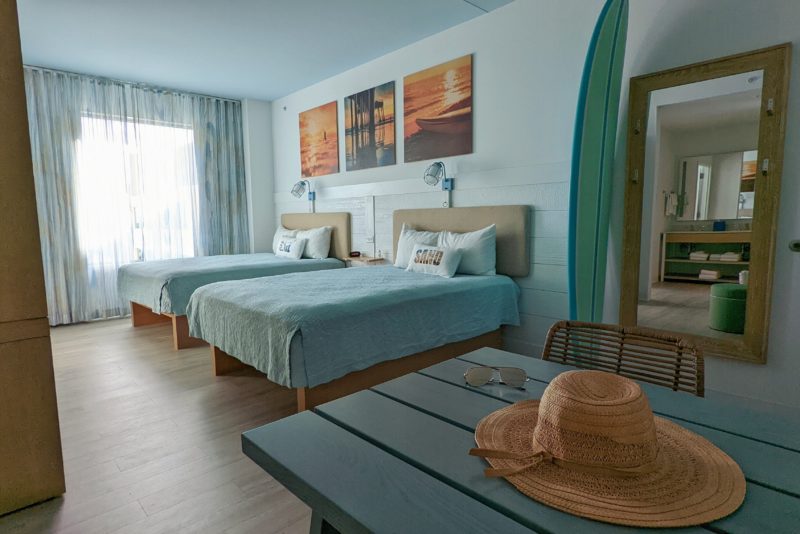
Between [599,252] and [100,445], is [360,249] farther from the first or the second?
[100,445]

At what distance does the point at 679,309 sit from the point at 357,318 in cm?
192

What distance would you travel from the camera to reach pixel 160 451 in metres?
2.08

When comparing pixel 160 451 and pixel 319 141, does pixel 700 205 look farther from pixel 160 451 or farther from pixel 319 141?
pixel 319 141

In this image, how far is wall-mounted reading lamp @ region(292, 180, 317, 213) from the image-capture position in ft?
17.2

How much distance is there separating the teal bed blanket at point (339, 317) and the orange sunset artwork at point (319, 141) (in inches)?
82.1

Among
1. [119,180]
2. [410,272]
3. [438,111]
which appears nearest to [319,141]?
[438,111]

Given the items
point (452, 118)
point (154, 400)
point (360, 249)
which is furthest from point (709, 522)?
point (360, 249)

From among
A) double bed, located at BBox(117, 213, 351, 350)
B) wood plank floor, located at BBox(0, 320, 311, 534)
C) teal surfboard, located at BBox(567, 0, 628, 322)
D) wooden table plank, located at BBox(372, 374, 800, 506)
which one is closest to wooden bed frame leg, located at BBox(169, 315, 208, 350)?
double bed, located at BBox(117, 213, 351, 350)

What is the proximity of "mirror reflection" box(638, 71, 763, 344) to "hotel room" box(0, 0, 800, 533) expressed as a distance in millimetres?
13

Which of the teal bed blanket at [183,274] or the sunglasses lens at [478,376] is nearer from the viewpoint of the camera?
the sunglasses lens at [478,376]

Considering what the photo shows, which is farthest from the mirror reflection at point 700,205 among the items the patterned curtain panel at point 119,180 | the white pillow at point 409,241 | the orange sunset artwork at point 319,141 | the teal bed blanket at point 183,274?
the patterned curtain panel at point 119,180

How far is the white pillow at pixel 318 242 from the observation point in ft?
15.9

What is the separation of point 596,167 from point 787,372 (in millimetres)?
1448

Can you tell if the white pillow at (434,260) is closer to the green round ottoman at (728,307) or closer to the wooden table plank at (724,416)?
the green round ottoman at (728,307)
